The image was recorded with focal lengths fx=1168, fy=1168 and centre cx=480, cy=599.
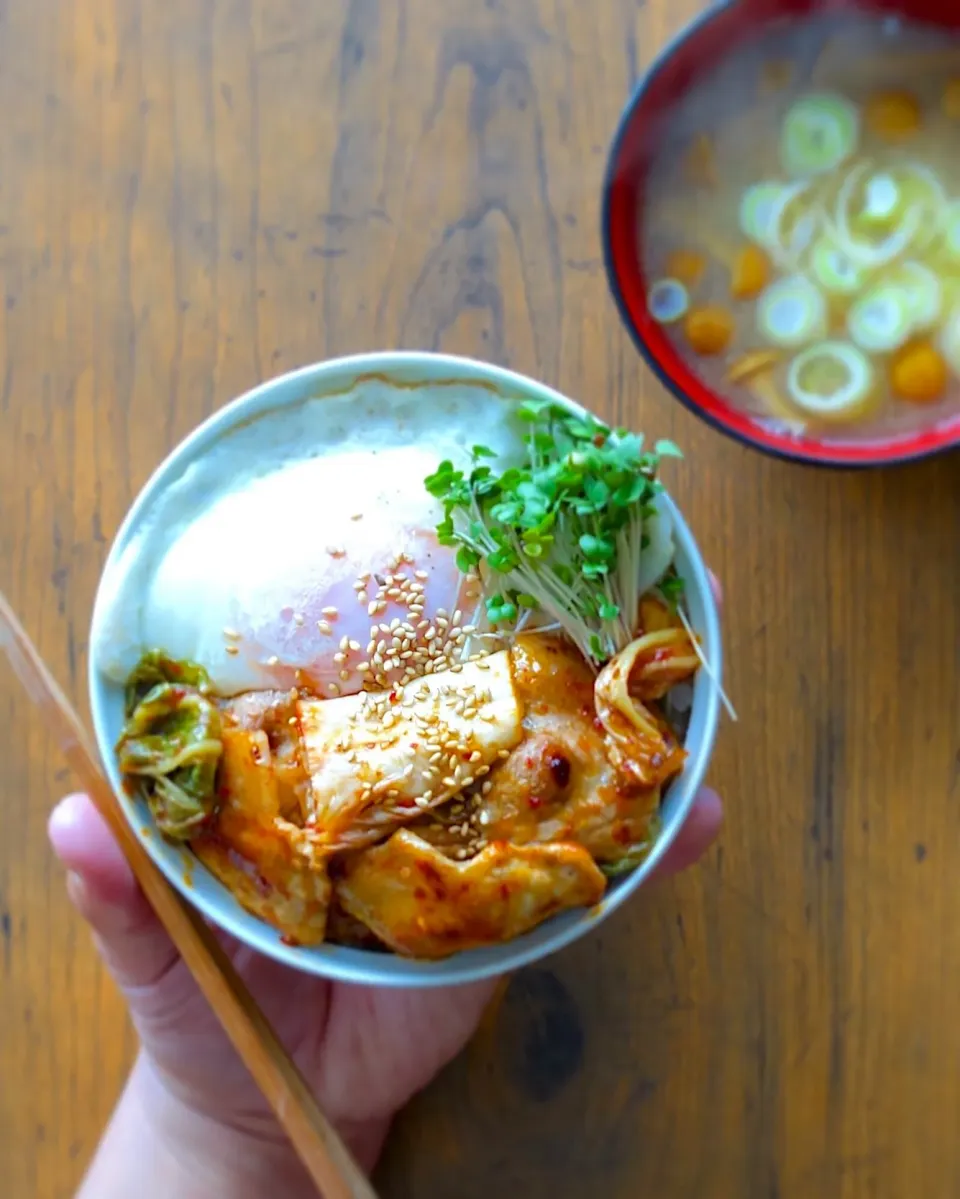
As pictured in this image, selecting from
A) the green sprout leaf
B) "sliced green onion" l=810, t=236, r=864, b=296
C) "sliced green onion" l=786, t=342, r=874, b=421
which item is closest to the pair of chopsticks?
the green sprout leaf

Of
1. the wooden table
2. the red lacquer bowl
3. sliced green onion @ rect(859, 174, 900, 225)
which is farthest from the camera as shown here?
the wooden table

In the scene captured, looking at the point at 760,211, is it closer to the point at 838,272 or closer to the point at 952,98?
the point at 838,272

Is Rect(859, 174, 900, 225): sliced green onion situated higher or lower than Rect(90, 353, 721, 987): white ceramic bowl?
higher

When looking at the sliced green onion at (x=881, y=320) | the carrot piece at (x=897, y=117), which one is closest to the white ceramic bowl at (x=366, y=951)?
the sliced green onion at (x=881, y=320)

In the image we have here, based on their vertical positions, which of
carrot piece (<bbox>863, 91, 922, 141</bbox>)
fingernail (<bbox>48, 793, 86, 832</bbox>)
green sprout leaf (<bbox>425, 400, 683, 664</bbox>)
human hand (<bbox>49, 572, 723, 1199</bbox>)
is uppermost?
carrot piece (<bbox>863, 91, 922, 141</bbox>)

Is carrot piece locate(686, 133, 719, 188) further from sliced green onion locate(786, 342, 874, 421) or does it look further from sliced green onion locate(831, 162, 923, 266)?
sliced green onion locate(786, 342, 874, 421)

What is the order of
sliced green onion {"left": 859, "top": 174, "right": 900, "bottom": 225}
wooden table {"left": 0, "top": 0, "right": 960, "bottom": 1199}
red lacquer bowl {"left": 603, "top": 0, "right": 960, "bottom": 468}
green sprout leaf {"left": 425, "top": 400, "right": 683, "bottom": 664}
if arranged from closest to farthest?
green sprout leaf {"left": 425, "top": 400, "right": 683, "bottom": 664}
red lacquer bowl {"left": 603, "top": 0, "right": 960, "bottom": 468}
sliced green onion {"left": 859, "top": 174, "right": 900, "bottom": 225}
wooden table {"left": 0, "top": 0, "right": 960, "bottom": 1199}

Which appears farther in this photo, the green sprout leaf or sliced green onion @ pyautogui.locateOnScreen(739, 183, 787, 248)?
sliced green onion @ pyautogui.locateOnScreen(739, 183, 787, 248)
